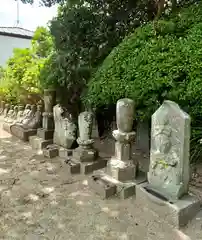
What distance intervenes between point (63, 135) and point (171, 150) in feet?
7.57

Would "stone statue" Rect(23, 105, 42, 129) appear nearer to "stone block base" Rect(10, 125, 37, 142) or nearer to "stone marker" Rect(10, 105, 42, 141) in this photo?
"stone marker" Rect(10, 105, 42, 141)

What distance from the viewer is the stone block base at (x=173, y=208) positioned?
2400mm

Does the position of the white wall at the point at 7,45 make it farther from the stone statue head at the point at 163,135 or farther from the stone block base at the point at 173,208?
the stone block base at the point at 173,208

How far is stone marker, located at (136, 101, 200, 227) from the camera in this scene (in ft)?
8.05

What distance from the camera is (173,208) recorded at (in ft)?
7.94

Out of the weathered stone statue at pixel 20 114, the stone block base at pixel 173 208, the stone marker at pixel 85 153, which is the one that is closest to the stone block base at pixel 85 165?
the stone marker at pixel 85 153

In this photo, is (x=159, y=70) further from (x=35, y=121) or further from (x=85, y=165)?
(x=35, y=121)

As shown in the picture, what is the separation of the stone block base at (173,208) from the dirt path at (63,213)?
8 cm

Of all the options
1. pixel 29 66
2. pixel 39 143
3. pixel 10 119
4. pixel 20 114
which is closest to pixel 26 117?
pixel 20 114

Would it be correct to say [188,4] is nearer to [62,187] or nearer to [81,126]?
[81,126]

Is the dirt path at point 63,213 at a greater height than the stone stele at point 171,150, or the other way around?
the stone stele at point 171,150

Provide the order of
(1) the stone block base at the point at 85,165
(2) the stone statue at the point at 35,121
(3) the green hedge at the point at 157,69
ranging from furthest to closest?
(2) the stone statue at the point at 35,121 < (1) the stone block base at the point at 85,165 < (3) the green hedge at the point at 157,69

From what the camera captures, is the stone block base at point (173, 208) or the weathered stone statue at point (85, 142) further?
the weathered stone statue at point (85, 142)

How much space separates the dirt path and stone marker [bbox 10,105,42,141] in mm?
1739
